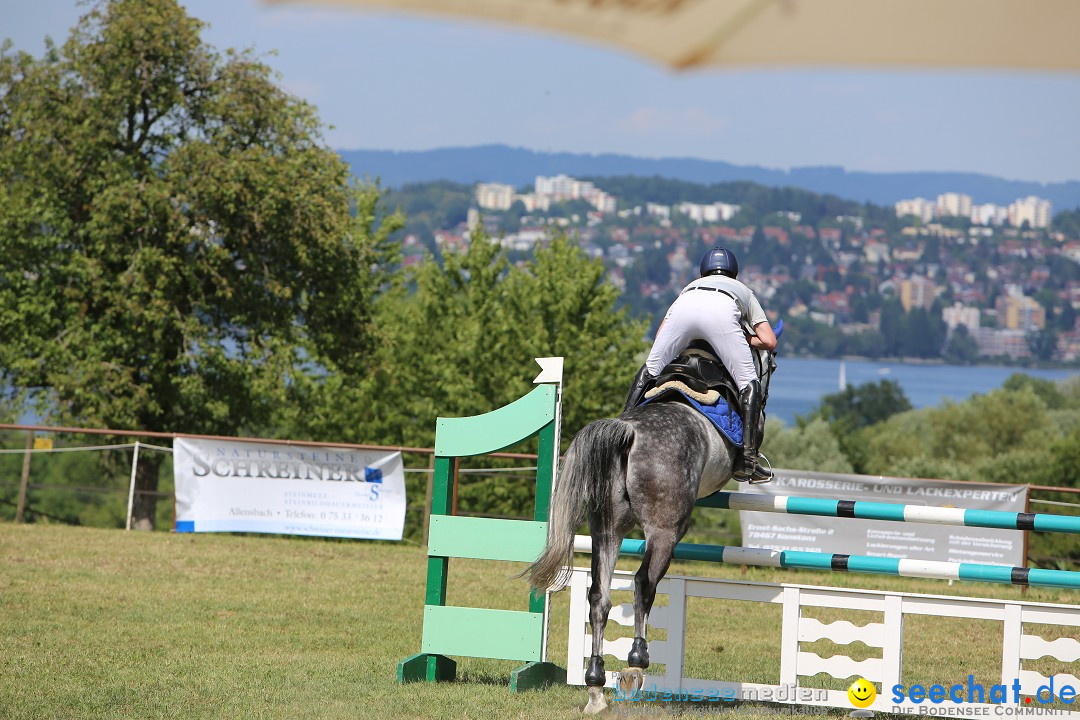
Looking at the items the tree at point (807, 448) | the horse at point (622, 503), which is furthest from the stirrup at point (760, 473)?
the tree at point (807, 448)

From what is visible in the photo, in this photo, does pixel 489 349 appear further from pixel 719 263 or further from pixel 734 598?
pixel 734 598

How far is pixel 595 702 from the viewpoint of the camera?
5.66m

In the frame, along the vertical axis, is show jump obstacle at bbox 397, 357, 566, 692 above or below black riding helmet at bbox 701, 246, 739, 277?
below

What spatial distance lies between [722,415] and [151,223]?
17201 mm

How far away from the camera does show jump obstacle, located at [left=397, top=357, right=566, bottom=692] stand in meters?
6.53

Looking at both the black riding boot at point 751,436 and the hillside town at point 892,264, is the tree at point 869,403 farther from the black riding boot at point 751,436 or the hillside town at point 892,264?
the hillside town at point 892,264

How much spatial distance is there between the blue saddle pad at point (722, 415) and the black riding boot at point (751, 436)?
5 centimetres

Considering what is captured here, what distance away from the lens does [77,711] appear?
5.47m

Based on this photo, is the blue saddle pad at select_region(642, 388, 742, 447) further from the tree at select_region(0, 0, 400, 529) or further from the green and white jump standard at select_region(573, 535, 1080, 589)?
the tree at select_region(0, 0, 400, 529)

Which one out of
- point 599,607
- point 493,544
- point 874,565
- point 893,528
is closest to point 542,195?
point 599,607

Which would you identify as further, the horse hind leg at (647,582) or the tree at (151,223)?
the tree at (151,223)

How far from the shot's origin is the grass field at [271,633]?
594 centimetres

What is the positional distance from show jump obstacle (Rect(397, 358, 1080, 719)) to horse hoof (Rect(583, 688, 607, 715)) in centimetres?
39

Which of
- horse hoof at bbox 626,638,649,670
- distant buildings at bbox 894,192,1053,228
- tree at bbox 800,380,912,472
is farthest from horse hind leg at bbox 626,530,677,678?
tree at bbox 800,380,912,472
